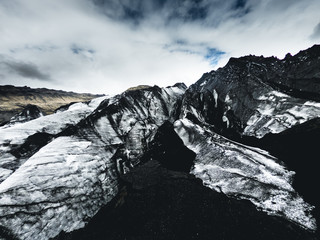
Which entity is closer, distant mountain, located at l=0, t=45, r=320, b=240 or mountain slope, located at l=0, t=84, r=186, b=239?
distant mountain, located at l=0, t=45, r=320, b=240

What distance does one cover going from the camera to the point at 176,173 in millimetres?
8945

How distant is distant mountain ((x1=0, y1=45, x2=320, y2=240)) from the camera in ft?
18.3

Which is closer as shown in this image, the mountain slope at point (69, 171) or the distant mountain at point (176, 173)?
the distant mountain at point (176, 173)

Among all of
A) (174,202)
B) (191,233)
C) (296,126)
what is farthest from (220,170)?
(296,126)

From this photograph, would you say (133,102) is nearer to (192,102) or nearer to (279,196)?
(192,102)

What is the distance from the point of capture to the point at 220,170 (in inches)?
316

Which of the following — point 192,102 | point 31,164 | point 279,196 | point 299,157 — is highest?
point 192,102

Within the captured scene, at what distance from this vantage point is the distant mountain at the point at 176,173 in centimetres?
558

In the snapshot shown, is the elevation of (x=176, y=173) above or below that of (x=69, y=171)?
below

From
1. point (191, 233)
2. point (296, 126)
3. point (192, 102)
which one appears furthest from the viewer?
point (192, 102)

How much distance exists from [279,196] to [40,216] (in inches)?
406

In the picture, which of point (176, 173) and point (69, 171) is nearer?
point (69, 171)

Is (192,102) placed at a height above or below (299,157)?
above

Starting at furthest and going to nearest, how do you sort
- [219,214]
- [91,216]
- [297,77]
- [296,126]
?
[297,77] < [296,126] < [91,216] < [219,214]
